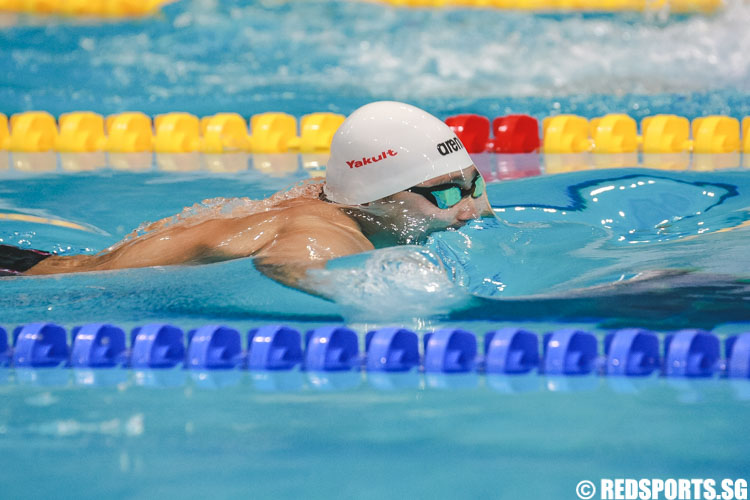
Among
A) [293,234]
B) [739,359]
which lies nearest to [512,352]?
[739,359]

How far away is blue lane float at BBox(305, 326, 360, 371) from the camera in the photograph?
2652 mm

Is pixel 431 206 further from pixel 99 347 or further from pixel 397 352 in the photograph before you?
pixel 99 347

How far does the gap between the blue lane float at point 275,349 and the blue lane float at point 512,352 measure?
531 mm

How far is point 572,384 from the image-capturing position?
2.52 metres

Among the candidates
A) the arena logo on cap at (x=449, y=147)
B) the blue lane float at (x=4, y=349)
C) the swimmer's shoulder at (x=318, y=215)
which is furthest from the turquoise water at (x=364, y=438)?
the arena logo on cap at (x=449, y=147)

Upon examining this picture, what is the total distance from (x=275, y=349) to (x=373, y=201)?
0.96m

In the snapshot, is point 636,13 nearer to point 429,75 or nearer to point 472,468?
point 429,75

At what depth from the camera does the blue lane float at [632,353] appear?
2.58 meters

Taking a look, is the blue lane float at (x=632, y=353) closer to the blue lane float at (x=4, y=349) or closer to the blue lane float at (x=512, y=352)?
the blue lane float at (x=512, y=352)

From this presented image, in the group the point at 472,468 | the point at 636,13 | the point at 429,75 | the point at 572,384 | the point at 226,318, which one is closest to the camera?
the point at 472,468

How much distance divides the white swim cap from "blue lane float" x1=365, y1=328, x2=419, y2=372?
919 millimetres

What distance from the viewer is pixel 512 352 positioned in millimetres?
2625

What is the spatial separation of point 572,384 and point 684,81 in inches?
369

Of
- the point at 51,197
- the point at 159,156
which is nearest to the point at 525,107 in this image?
the point at 159,156
